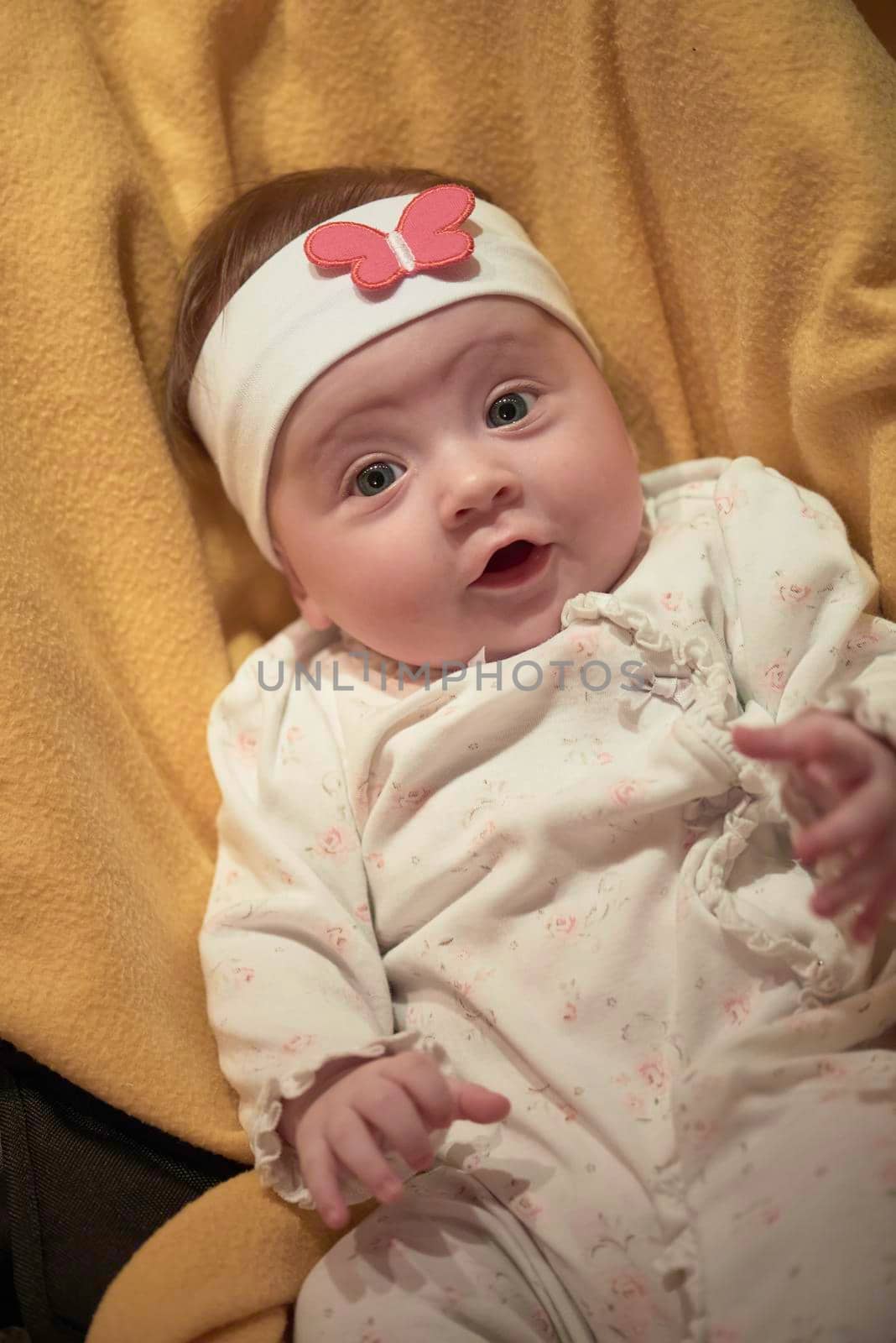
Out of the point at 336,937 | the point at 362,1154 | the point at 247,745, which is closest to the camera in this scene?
the point at 362,1154

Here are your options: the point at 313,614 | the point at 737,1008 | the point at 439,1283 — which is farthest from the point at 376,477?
the point at 439,1283

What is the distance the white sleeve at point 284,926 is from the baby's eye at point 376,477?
0.91 ft

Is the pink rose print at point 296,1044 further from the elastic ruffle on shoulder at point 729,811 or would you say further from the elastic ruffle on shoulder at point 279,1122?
the elastic ruffle on shoulder at point 729,811

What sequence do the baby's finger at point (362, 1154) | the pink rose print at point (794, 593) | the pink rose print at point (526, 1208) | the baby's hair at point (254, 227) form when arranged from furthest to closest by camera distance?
1. the baby's hair at point (254, 227)
2. the pink rose print at point (794, 593)
3. the pink rose print at point (526, 1208)
4. the baby's finger at point (362, 1154)

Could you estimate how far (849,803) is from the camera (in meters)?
0.98

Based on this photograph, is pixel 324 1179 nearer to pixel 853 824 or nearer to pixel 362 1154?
pixel 362 1154

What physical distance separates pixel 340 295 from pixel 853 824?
2.62 feet

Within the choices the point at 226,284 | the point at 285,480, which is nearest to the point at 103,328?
the point at 226,284

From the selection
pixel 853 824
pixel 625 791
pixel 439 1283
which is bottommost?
pixel 439 1283

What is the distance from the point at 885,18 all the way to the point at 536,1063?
4.38 ft

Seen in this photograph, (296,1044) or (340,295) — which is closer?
(296,1044)

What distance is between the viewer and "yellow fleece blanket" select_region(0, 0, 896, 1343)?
1290 millimetres

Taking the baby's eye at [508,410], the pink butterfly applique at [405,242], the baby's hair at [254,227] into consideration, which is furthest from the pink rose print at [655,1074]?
the baby's hair at [254,227]

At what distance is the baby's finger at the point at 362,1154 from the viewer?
107 centimetres
